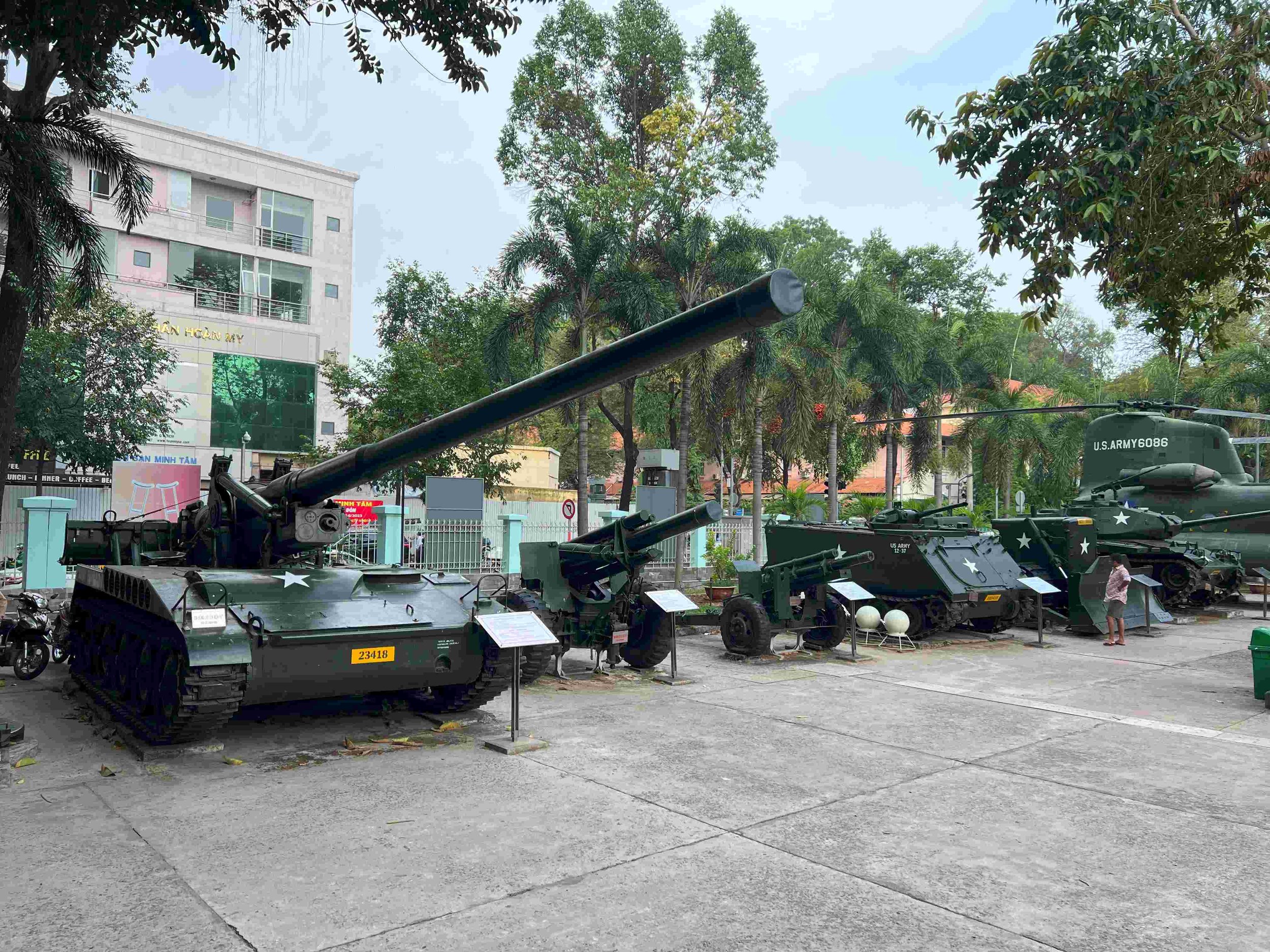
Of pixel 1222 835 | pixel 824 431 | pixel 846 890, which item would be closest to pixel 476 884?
pixel 846 890

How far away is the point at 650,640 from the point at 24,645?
245 inches

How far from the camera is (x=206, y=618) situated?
21.1ft

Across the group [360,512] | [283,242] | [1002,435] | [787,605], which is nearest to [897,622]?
[787,605]

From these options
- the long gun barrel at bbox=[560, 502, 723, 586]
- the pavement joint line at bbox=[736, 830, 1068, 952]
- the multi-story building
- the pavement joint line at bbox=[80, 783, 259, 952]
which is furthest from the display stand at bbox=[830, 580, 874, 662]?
the multi-story building

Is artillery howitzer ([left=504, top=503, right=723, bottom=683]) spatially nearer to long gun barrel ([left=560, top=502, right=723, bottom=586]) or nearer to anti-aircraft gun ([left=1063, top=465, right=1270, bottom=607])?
long gun barrel ([left=560, top=502, right=723, bottom=586])

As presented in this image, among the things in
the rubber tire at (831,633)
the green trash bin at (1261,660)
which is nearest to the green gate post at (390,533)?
the rubber tire at (831,633)

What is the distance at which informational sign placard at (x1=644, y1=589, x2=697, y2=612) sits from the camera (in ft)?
32.9

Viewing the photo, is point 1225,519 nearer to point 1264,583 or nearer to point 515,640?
point 1264,583

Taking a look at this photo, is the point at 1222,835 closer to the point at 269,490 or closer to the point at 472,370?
the point at 269,490

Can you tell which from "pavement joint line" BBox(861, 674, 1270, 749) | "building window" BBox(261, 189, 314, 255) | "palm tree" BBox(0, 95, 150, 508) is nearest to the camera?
"pavement joint line" BBox(861, 674, 1270, 749)

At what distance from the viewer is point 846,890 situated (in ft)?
15.1

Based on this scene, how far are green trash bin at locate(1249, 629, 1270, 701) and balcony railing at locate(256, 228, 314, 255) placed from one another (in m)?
→ 32.2

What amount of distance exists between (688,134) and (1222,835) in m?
26.6

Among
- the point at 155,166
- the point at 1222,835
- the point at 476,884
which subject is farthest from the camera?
the point at 155,166
